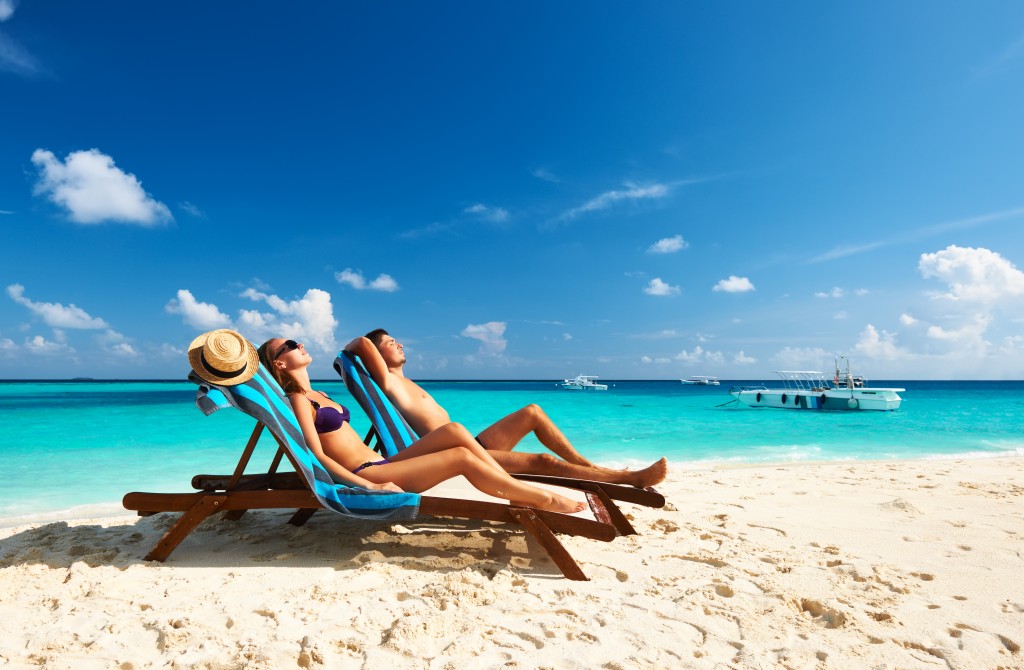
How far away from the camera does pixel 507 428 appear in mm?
4449

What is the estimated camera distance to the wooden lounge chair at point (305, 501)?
309 cm

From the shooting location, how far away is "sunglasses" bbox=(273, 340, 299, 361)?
364 centimetres

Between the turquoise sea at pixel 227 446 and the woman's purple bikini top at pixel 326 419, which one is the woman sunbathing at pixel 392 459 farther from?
the turquoise sea at pixel 227 446

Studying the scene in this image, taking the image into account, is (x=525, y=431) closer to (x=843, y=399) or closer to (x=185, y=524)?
(x=185, y=524)

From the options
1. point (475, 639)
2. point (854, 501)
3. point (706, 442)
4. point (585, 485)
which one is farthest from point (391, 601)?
point (706, 442)

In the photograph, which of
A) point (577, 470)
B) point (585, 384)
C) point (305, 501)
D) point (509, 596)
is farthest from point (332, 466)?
point (585, 384)

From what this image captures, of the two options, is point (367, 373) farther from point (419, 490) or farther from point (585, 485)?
point (585, 485)

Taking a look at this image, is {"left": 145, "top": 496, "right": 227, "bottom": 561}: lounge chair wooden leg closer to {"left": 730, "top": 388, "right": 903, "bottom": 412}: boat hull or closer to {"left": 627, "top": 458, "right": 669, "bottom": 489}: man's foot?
{"left": 627, "top": 458, "right": 669, "bottom": 489}: man's foot

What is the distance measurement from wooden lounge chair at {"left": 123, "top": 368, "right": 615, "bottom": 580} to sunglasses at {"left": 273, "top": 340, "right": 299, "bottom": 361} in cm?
30

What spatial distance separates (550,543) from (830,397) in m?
27.5

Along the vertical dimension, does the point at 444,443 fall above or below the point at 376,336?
below

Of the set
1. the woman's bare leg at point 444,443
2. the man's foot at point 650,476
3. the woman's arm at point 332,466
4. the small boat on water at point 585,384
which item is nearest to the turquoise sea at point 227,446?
the woman's arm at point 332,466

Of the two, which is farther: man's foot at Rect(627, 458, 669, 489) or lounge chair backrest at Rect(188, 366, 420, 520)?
man's foot at Rect(627, 458, 669, 489)

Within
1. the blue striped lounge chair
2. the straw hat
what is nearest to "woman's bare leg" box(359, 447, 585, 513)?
the blue striped lounge chair
